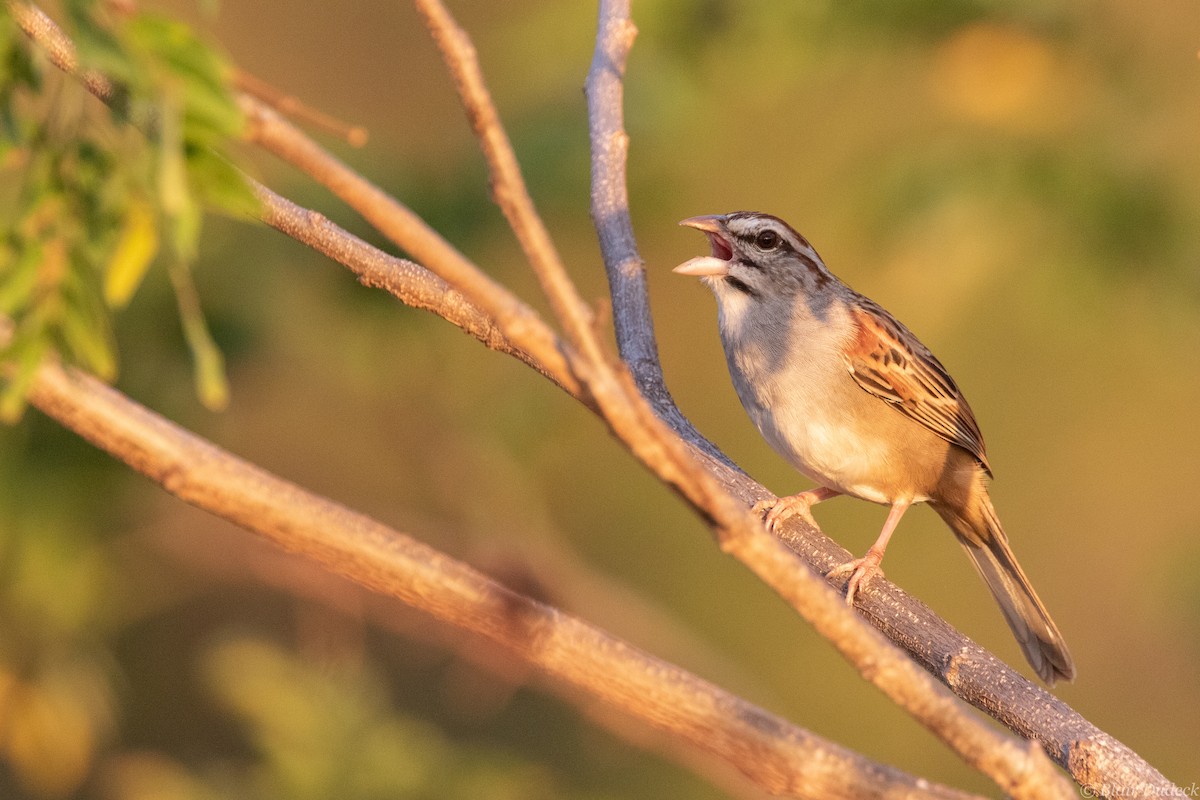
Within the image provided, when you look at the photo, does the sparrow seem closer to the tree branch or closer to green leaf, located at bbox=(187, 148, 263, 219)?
the tree branch

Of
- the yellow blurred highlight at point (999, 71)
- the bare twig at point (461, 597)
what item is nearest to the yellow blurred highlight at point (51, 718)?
the bare twig at point (461, 597)

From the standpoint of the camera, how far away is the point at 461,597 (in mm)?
1682

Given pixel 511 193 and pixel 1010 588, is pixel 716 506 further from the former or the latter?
pixel 1010 588

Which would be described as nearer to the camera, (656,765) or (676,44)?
(676,44)

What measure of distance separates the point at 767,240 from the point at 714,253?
0.86ft

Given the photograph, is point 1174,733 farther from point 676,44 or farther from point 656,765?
point 676,44

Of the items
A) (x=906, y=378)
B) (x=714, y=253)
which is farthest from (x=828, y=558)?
(x=714, y=253)

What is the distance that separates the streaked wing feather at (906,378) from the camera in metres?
4.72

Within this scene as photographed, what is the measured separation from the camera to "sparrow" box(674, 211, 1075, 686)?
451cm

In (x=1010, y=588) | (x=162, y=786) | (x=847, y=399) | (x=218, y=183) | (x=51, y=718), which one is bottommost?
(x=51, y=718)

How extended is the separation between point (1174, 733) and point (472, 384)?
4889 mm

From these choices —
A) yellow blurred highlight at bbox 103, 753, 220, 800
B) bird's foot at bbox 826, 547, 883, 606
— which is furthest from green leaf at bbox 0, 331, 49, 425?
yellow blurred highlight at bbox 103, 753, 220, 800

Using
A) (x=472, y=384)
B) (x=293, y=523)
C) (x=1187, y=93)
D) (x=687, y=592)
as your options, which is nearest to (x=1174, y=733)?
(x=687, y=592)

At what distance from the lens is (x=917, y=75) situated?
7430 millimetres
